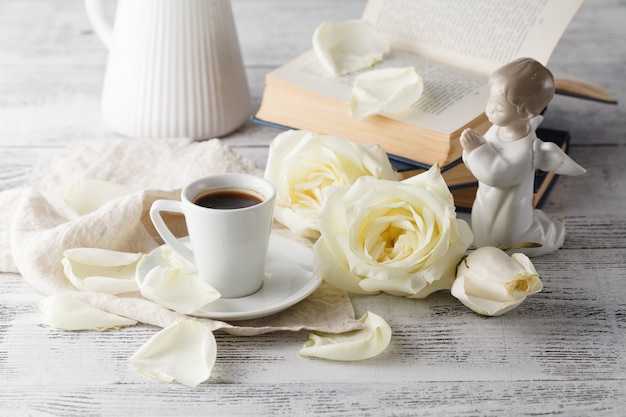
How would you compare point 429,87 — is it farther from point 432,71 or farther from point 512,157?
point 512,157

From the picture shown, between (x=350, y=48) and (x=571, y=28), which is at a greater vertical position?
(x=350, y=48)

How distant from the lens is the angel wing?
2.60 ft

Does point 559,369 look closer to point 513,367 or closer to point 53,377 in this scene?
point 513,367

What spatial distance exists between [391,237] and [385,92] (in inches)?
10.4

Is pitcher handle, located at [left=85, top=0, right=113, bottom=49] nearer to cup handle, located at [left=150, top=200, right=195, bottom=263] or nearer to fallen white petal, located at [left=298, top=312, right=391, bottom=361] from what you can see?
cup handle, located at [left=150, top=200, right=195, bottom=263]

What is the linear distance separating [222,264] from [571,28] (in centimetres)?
117

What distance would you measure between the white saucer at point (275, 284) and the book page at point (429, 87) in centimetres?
22

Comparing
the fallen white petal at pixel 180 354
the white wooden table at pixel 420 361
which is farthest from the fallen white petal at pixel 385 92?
the fallen white petal at pixel 180 354

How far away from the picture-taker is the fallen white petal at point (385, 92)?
0.96m

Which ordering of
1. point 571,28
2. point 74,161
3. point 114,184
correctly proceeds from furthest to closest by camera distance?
point 571,28 < point 74,161 < point 114,184

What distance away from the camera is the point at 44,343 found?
2.44 ft

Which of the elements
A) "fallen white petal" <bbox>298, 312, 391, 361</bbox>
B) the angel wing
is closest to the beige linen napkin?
"fallen white petal" <bbox>298, 312, 391, 361</bbox>

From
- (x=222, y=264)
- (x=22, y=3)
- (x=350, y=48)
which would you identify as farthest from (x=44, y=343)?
(x=22, y=3)

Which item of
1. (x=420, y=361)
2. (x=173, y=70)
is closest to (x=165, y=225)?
(x=420, y=361)
